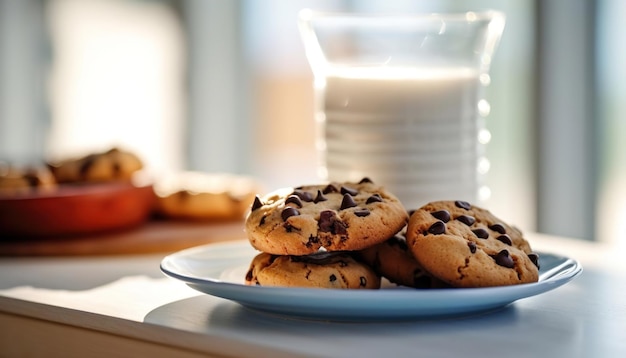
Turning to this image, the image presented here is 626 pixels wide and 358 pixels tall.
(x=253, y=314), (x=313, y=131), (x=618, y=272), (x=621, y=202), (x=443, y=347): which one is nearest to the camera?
(x=443, y=347)

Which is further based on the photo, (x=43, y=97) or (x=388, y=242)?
(x=43, y=97)

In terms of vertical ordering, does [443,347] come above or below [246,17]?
below

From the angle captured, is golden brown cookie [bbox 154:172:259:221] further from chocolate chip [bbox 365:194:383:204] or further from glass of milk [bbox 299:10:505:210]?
chocolate chip [bbox 365:194:383:204]

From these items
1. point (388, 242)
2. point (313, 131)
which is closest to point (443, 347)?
point (388, 242)

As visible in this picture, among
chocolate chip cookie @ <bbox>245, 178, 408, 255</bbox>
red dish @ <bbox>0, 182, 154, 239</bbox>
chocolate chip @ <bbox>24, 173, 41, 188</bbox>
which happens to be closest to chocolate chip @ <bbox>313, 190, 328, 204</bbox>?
chocolate chip cookie @ <bbox>245, 178, 408, 255</bbox>

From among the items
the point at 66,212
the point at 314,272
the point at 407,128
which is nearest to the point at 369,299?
the point at 314,272

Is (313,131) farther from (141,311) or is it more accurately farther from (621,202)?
(141,311)
